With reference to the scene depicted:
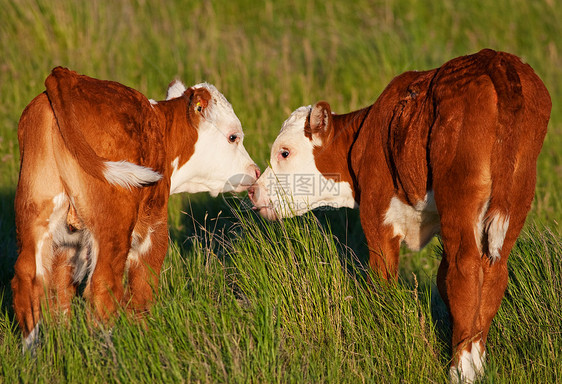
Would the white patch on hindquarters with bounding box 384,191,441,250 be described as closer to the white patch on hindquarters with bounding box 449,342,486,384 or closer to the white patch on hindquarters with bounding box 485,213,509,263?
the white patch on hindquarters with bounding box 485,213,509,263

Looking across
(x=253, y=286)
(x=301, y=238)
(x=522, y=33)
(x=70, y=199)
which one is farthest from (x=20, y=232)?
(x=522, y=33)

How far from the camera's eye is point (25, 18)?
9.59m

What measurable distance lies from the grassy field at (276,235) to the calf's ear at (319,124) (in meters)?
0.68

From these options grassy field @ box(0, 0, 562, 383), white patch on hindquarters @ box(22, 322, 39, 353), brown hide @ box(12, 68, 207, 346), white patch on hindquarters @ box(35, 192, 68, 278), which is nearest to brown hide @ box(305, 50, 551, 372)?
grassy field @ box(0, 0, 562, 383)

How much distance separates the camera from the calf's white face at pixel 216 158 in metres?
5.40

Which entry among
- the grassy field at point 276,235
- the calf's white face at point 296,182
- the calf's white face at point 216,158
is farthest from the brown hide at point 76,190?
the calf's white face at point 296,182

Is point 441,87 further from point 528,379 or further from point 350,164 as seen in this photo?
point 528,379

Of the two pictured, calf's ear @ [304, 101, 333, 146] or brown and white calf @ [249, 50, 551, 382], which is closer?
brown and white calf @ [249, 50, 551, 382]

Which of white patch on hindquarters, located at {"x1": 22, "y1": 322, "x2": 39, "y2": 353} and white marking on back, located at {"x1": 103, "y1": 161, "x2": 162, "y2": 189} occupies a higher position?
white marking on back, located at {"x1": 103, "y1": 161, "x2": 162, "y2": 189}

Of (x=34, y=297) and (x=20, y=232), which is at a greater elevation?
(x=20, y=232)

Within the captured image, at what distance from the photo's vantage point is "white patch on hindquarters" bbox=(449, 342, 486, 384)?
422 cm

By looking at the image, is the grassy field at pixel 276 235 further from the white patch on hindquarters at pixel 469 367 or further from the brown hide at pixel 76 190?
the brown hide at pixel 76 190

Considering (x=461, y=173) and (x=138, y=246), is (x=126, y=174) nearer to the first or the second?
(x=138, y=246)

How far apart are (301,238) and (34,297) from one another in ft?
5.70
